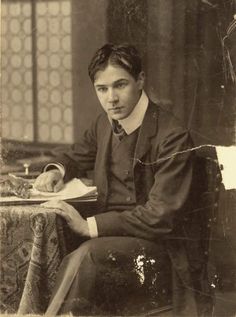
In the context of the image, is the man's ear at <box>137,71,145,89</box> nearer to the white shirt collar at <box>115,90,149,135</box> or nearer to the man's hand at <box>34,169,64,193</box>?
the white shirt collar at <box>115,90,149,135</box>

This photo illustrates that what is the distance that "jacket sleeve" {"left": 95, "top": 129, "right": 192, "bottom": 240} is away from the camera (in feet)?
4.50

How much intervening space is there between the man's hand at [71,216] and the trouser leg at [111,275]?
1.4 inches

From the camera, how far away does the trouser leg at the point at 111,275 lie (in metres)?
1.37

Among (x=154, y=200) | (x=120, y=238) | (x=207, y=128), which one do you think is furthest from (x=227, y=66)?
Result: (x=120, y=238)

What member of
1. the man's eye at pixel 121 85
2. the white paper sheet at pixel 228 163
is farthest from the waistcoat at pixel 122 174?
the white paper sheet at pixel 228 163

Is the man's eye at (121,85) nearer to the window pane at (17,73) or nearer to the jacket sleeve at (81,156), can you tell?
the jacket sleeve at (81,156)

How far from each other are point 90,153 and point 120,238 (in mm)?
226

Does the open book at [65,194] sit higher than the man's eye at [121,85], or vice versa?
the man's eye at [121,85]

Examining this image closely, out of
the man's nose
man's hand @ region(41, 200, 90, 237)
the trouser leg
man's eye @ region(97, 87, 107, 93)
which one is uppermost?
man's eye @ region(97, 87, 107, 93)

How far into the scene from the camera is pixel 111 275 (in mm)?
1379

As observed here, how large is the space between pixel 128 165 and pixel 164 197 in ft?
0.39

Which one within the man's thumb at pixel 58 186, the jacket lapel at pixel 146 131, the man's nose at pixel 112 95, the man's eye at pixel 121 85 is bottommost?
the man's thumb at pixel 58 186

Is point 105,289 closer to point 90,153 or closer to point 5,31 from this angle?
point 90,153

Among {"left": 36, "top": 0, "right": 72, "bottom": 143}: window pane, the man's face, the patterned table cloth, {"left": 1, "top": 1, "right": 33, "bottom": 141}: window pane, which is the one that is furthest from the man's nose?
the patterned table cloth
